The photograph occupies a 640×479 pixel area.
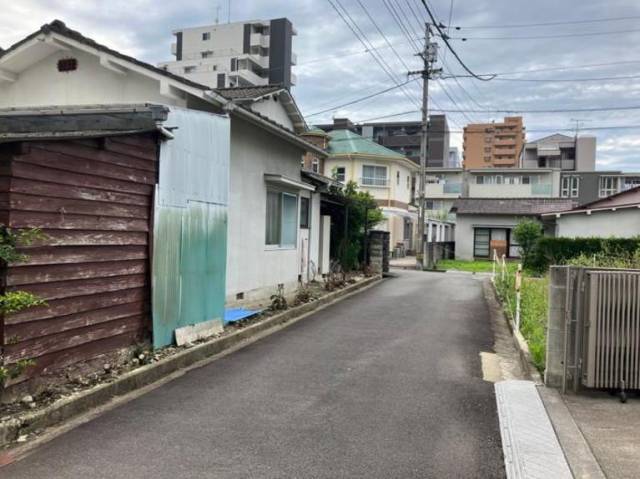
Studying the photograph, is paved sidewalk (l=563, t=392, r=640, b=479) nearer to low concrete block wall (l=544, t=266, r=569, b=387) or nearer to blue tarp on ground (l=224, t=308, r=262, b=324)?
low concrete block wall (l=544, t=266, r=569, b=387)

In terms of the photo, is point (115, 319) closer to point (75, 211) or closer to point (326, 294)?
point (75, 211)

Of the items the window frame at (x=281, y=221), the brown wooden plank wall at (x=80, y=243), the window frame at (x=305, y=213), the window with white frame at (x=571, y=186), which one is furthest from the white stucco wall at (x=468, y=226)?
the brown wooden plank wall at (x=80, y=243)

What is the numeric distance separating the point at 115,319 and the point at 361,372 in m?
3.16

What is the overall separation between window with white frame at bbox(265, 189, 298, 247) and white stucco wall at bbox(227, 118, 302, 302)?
0.31 m

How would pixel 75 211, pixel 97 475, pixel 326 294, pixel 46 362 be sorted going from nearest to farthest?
pixel 97 475 → pixel 46 362 → pixel 75 211 → pixel 326 294

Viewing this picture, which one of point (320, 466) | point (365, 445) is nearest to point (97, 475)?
point (320, 466)

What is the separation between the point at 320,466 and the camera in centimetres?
424

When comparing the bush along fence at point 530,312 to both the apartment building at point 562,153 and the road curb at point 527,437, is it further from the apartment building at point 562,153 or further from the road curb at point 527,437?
the apartment building at point 562,153

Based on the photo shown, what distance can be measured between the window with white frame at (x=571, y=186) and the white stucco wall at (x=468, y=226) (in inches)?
691

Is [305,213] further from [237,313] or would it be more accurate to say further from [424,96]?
[424,96]

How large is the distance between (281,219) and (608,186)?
4666 centimetres

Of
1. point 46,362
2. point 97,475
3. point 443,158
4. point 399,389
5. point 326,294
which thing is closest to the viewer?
point 97,475

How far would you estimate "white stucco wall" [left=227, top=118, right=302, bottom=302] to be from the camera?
1093cm

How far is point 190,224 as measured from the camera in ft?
26.4
